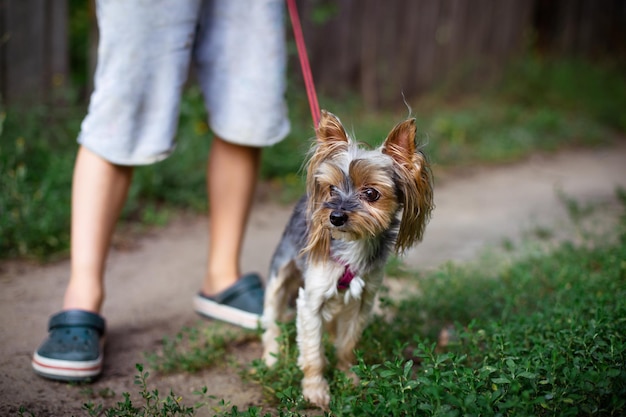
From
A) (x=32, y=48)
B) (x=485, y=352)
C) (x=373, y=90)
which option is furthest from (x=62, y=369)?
(x=373, y=90)

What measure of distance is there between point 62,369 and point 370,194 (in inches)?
67.3

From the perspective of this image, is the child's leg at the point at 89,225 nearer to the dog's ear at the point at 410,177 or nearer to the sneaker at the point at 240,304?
the sneaker at the point at 240,304

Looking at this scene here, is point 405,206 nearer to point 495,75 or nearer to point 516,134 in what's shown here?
point 516,134

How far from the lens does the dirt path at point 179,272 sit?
3.16 m

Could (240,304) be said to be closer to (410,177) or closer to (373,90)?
(410,177)

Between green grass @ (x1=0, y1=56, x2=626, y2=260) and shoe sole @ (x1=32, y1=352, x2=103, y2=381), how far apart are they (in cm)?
141

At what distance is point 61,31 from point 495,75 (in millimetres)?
6863

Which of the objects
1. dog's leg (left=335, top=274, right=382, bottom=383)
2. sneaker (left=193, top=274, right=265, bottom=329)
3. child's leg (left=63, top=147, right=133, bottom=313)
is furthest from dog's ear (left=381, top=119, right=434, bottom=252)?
child's leg (left=63, top=147, right=133, bottom=313)

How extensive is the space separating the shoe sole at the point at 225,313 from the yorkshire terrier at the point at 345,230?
1.28 ft

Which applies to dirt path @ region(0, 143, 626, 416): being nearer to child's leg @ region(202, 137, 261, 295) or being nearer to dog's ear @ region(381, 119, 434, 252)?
child's leg @ region(202, 137, 261, 295)

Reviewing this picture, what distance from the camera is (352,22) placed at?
27.3ft

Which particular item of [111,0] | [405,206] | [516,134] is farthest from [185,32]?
[516,134]

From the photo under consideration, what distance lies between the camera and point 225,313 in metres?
3.80

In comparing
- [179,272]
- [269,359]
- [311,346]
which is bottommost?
[179,272]
